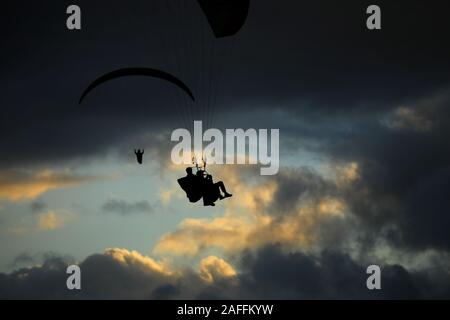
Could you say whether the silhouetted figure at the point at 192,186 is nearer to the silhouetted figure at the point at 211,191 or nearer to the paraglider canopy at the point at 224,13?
the silhouetted figure at the point at 211,191

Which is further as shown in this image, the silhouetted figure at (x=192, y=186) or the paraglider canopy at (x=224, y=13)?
the paraglider canopy at (x=224, y=13)

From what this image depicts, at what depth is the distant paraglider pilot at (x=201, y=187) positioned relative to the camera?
39.3m

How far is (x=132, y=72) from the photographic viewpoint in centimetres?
4197

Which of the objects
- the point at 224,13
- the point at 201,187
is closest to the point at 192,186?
the point at 201,187

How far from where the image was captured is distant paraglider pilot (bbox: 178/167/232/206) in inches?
1548

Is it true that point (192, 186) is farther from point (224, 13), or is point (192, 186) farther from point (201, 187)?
point (224, 13)

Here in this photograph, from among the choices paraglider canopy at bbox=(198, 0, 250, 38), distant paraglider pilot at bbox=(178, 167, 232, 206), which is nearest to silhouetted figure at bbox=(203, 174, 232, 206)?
distant paraglider pilot at bbox=(178, 167, 232, 206)

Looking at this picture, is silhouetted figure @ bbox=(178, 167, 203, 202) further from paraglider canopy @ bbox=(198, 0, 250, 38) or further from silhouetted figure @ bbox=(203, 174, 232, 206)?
paraglider canopy @ bbox=(198, 0, 250, 38)

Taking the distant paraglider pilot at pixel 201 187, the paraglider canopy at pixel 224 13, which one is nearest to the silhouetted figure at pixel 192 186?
the distant paraglider pilot at pixel 201 187
